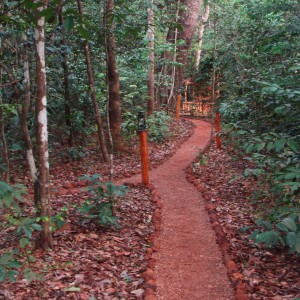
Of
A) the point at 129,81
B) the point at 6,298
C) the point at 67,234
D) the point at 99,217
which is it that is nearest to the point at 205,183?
the point at 99,217

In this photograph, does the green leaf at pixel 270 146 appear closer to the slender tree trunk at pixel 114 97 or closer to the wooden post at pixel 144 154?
the wooden post at pixel 144 154

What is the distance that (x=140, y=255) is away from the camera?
434 cm

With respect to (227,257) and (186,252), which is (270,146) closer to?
(227,257)

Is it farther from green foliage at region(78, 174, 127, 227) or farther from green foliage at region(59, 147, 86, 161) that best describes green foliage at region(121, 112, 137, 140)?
green foliage at region(78, 174, 127, 227)

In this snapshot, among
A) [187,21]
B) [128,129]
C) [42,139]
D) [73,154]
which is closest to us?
[42,139]

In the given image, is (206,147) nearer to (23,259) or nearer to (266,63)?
(266,63)

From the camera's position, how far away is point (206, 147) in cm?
1115

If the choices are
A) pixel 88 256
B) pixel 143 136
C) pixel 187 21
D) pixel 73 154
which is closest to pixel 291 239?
pixel 88 256

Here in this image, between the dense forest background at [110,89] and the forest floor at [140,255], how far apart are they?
38 centimetres

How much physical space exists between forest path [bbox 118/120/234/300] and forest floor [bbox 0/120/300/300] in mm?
16

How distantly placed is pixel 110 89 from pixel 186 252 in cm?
599

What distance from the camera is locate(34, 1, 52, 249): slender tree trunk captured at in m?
3.70

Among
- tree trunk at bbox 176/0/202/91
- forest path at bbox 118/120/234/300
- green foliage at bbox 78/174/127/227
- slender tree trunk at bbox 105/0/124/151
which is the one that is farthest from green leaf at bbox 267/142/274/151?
tree trunk at bbox 176/0/202/91

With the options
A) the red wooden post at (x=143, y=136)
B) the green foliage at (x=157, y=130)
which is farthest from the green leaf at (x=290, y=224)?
the green foliage at (x=157, y=130)
